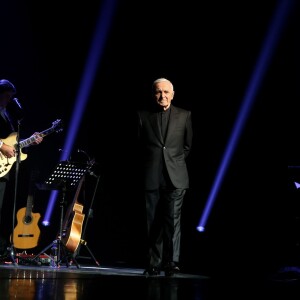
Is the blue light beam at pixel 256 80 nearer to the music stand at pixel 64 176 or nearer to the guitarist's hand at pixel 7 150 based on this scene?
the music stand at pixel 64 176

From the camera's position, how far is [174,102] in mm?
6590

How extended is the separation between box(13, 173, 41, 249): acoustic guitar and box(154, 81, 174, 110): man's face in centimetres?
268

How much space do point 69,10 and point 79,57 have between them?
660 mm

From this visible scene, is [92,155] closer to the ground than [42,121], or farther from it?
closer to the ground

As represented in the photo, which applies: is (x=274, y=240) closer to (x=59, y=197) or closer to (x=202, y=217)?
(x=202, y=217)

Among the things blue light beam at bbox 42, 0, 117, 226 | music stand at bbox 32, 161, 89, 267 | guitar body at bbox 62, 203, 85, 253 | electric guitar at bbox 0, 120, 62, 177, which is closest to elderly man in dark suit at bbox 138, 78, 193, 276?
music stand at bbox 32, 161, 89, 267

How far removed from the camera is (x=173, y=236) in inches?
174

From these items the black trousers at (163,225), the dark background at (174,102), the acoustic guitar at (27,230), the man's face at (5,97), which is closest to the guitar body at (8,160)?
the man's face at (5,97)

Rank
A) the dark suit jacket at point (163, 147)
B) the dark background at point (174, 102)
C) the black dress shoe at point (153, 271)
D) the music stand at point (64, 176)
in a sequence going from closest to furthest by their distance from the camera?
the black dress shoe at point (153, 271)
the dark suit jacket at point (163, 147)
the music stand at point (64, 176)
the dark background at point (174, 102)

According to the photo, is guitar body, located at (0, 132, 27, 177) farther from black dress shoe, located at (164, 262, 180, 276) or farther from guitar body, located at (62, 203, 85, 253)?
black dress shoe, located at (164, 262, 180, 276)

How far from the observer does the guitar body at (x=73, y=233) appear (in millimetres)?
5645

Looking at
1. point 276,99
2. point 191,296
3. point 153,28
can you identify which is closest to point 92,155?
point 153,28

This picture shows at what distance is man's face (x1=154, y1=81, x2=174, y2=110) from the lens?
4387 millimetres

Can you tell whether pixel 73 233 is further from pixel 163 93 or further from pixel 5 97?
pixel 163 93
